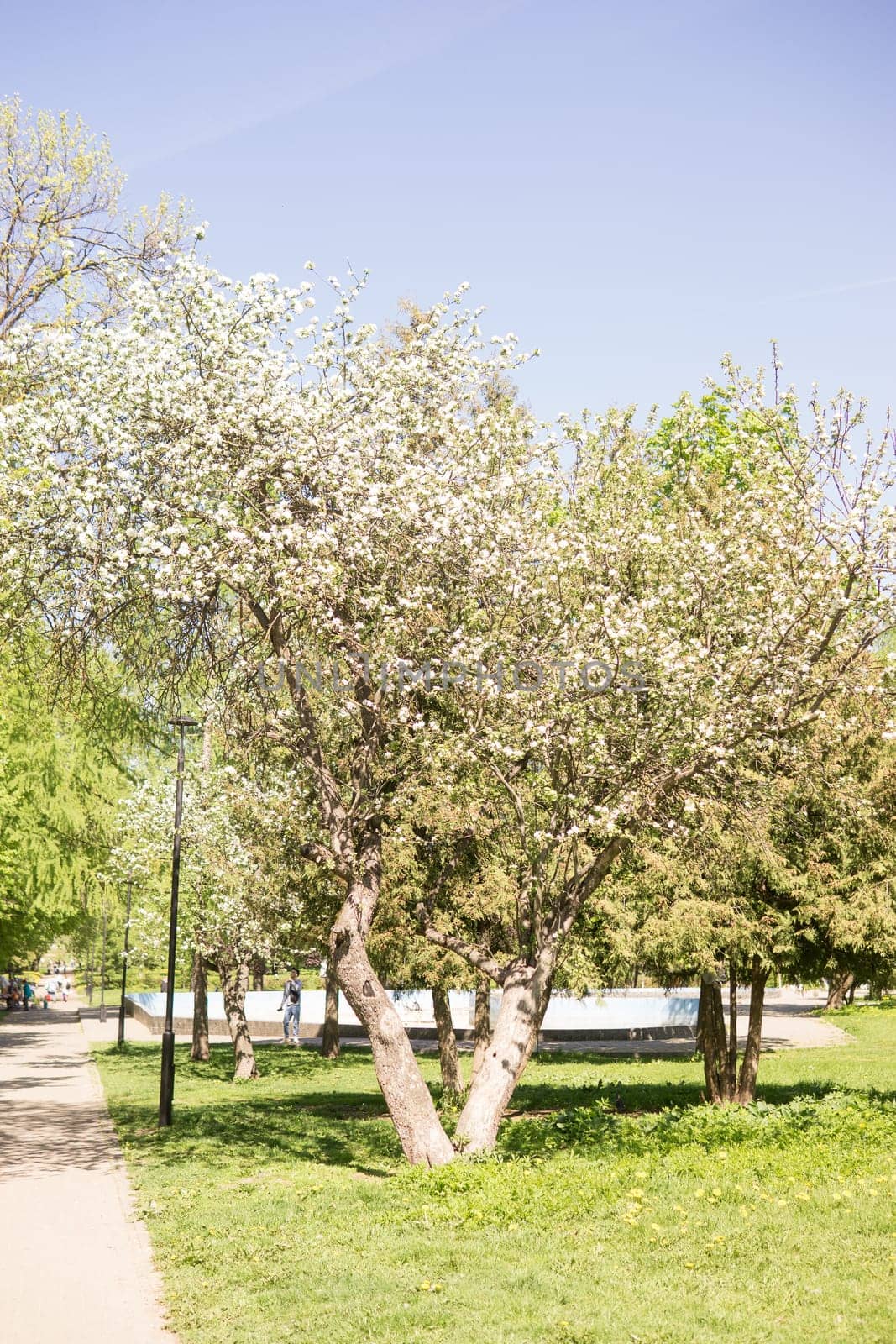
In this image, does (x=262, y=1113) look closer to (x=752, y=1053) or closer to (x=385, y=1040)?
(x=752, y=1053)

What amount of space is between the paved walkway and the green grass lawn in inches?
10.8

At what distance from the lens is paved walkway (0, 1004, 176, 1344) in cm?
763

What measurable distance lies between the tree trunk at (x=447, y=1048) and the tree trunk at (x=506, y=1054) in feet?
20.9

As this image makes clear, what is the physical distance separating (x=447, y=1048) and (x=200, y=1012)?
510 inches

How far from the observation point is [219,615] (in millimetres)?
13562

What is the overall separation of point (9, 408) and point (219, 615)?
3344mm

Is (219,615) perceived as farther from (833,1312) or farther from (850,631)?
(833,1312)

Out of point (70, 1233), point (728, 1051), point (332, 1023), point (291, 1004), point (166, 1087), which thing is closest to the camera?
point (70, 1233)

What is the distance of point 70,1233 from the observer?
33.4 ft

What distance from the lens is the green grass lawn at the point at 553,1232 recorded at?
685 cm

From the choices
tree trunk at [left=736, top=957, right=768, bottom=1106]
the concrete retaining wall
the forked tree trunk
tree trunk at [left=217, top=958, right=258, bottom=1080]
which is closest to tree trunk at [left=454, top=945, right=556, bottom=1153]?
tree trunk at [left=736, top=957, right=768, bottom=1106]

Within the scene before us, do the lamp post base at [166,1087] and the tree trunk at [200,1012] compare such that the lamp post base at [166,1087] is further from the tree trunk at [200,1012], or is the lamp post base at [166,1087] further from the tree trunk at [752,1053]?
the tree trunk at [200,1012]

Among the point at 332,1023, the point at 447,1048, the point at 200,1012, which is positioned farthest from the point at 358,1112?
the point at 200,1012

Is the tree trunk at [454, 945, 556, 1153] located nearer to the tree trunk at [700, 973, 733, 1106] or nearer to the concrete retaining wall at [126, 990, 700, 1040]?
the tree trunk at [700, 973, 733, 1106]
